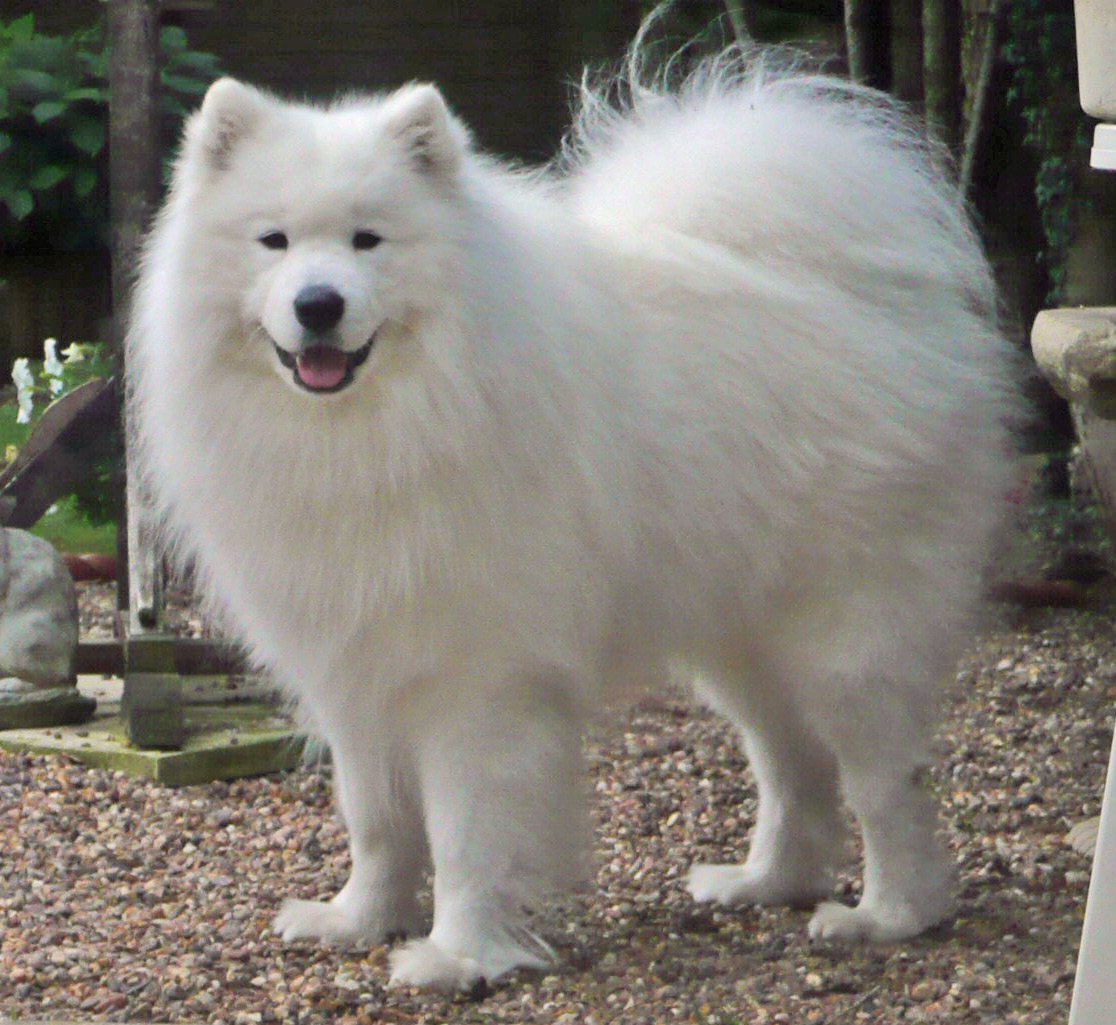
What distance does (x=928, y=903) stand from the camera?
2.98m

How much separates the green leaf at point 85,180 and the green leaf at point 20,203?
88 mm

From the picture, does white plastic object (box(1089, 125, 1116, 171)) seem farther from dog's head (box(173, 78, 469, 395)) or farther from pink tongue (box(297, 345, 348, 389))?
A: pink tongue (box(297, 345, 348, 389))

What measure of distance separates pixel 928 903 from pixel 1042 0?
162 cm

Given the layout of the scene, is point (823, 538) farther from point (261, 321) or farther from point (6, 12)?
point (6, 12)

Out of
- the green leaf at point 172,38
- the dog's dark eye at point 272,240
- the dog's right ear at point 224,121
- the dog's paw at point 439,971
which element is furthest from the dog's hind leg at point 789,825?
the green leaf at point 172,38

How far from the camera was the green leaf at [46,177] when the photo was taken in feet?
10.8

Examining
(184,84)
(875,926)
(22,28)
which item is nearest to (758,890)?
(875,926)

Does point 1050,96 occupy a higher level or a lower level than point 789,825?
higher

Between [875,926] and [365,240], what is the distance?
1471 millimetres

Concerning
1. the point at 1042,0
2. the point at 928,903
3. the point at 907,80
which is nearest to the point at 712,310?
the point at 907,80

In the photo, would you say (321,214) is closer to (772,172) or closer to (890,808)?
(772,172)

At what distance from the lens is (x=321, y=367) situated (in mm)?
2551

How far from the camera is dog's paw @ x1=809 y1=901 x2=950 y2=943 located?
2965 mm

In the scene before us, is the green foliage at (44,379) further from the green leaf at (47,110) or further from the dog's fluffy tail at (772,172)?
the dog's fluffy tail at (772,172)
